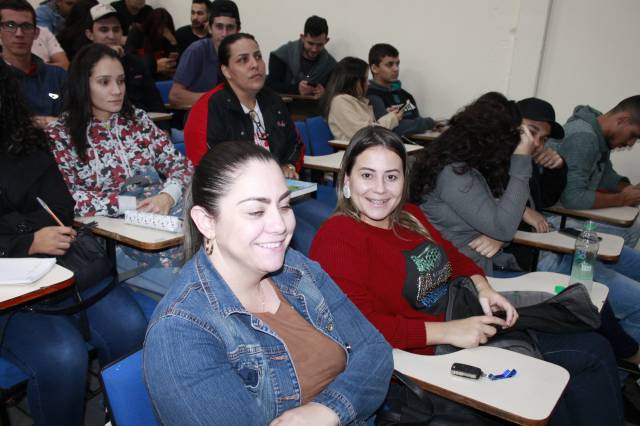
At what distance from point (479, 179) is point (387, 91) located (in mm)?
2978

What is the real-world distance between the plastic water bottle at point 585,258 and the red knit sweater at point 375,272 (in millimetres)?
667

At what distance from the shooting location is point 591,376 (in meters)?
1.71

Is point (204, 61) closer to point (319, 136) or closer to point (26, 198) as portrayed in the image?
point (319, 136)

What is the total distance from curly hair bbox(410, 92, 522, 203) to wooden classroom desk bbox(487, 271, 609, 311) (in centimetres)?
42

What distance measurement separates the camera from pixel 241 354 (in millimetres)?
1065

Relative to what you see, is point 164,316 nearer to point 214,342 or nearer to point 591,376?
point 214,342

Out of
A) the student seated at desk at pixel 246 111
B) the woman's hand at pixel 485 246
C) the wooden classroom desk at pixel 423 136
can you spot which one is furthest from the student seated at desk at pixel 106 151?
the wooden classroom desk at pixel 423 136

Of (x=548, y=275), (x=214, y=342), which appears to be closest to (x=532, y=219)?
(x=548, y=275)

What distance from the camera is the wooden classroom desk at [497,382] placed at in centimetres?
121

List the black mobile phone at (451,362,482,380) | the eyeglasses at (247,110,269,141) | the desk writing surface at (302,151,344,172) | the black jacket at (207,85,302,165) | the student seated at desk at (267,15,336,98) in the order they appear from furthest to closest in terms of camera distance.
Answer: the student seated at desk at (267,15,336,98) → the desk writing surface at (302,151,344,172) → the eyeglasses at (247,110,269,141) → the black jacket at (207,85,302,165) → the black mobile phone at (451,362,482,380)

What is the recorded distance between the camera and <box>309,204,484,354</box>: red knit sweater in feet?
4.94

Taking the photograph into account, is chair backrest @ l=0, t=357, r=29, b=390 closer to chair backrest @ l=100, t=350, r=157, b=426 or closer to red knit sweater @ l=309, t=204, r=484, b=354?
chair backrest @ l=100, t=350, r=157, b=426

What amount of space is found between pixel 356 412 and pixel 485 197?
1.19 meters

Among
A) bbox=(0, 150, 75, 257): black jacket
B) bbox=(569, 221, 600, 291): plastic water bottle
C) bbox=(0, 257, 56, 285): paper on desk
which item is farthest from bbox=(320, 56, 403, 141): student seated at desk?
bbox=(0, 257, 56, 285): paper on desk
